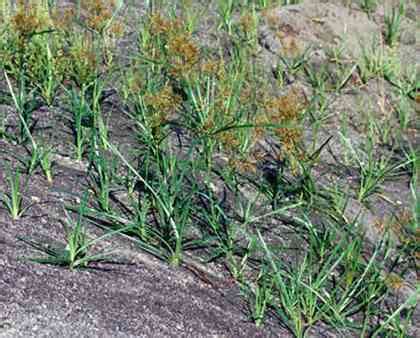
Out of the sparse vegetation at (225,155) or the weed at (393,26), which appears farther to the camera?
the weed at (393,26)

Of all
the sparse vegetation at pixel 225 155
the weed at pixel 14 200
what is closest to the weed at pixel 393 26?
the sparse vegetation at pixel 225 155

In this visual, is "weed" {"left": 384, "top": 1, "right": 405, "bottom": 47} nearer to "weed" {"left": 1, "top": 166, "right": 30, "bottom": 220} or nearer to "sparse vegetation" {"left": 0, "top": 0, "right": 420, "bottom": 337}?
"sparse vegetation" {"left": 0, "top": 0, "right": 420, "bottom": 337}

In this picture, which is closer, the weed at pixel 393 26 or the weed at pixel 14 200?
the weed at pixel 14 200

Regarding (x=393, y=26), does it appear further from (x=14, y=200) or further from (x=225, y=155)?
(x=14, y=200)

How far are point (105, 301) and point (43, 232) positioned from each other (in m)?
0.34

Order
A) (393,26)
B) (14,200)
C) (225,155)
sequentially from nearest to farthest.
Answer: (14,200) < (225,155) < (393,26)

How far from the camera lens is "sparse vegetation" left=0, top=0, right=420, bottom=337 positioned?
7.86 ft

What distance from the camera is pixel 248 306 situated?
2314 mm

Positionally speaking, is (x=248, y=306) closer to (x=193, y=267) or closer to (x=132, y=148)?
(x=193, y=267)

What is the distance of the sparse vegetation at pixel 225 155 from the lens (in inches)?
94.3

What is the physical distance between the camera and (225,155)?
3182mm

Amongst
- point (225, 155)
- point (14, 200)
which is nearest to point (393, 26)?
point (225, 155)

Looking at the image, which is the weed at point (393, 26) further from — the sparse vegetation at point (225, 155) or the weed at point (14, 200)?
the weed at point (14, 200)

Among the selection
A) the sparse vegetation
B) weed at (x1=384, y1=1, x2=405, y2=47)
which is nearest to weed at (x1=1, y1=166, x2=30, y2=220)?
the sparse vegetation
